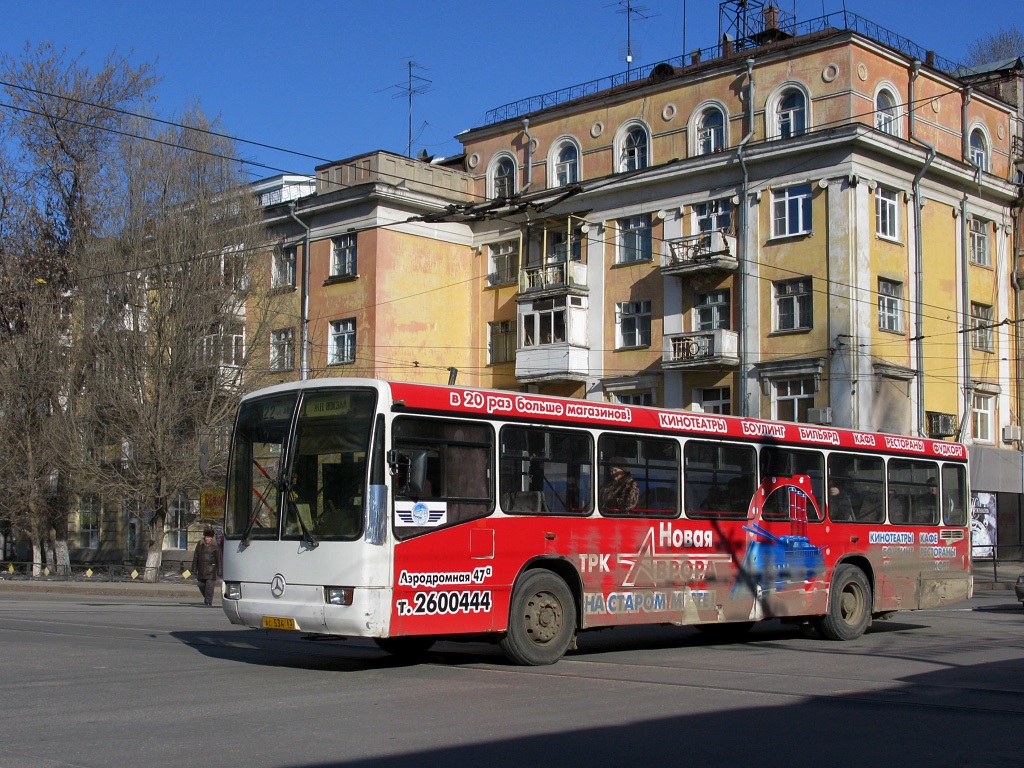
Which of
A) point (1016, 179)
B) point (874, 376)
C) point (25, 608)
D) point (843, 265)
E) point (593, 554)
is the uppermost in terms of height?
point (1016, 179)

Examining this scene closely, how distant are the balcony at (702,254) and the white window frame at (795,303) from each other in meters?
1.65

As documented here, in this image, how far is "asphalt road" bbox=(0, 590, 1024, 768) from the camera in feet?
24.6

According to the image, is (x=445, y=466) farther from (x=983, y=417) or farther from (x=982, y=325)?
(x=983, y=417)

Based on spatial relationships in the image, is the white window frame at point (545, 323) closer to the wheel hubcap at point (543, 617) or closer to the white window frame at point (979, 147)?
the white window frame at point (979, 147)

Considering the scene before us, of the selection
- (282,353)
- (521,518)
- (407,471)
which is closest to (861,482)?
(521,518)

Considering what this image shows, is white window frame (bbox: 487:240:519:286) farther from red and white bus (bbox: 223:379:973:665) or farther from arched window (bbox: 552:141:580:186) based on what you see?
red and white bus (bbox: 223:379:973:665)

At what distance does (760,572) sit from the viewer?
15289 millimetres

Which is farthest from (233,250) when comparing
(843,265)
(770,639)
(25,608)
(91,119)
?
(770,639)

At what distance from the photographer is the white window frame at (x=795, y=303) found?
3688 centimetres

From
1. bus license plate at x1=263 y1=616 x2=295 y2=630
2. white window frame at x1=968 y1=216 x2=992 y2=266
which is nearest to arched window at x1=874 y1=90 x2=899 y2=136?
white window frame at x1=968 y1=216 x2=992 y2=266

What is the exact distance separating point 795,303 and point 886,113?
6.60m

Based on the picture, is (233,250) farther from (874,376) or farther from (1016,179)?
(1016,179)

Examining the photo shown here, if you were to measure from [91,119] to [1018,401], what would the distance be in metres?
32.7

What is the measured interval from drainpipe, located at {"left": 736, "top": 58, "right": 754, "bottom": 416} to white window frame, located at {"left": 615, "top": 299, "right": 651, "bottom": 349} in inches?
150
